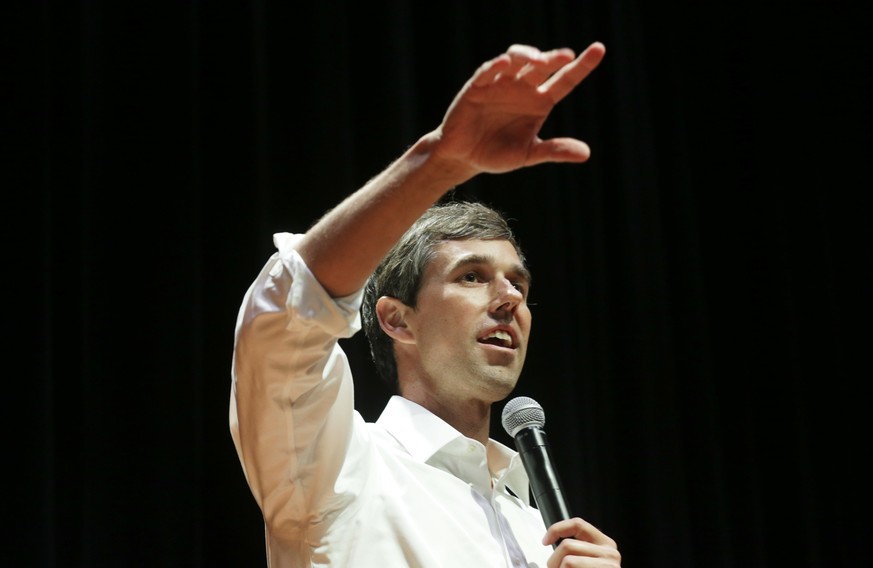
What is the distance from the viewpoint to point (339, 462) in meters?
1.39

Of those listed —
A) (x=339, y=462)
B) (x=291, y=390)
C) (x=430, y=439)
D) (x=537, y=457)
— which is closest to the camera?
(x=291, y=390)

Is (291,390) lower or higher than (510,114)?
lower

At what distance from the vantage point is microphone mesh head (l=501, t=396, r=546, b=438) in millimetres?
1562

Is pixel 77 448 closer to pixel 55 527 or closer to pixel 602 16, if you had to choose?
pixel 55 527

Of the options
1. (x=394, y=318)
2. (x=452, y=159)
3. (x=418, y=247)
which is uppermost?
(x=452, y=159)

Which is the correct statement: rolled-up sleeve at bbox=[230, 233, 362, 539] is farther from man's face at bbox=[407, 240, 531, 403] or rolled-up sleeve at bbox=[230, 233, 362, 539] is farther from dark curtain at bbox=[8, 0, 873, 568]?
dark curtain at bbox=[8, 0, 873, 568]

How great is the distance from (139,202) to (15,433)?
1.93ft

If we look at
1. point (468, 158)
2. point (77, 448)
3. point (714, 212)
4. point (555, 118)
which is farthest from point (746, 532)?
point (468, 158)

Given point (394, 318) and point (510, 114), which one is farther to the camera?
point (394, 318)

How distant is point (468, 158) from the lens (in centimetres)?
112

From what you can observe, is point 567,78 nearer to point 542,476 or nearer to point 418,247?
point 542,476

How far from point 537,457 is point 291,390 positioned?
46 cm

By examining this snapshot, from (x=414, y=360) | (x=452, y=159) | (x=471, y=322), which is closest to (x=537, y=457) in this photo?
(x=471, y=322)

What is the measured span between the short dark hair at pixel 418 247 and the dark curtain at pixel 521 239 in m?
0.34
